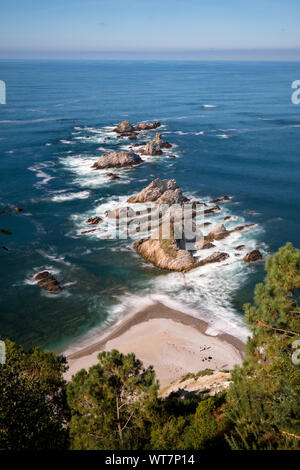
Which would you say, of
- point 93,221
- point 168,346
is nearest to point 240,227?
point 93,221

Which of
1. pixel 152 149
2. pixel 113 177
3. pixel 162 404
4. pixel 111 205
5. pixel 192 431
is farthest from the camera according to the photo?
pixel 152 149

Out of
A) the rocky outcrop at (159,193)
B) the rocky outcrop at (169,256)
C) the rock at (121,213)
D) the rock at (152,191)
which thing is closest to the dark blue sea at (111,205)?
the rocky outcrop at (169,256)

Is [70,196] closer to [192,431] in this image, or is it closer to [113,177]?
[113,177]

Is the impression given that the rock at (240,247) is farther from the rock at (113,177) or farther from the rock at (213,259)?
the rock at (113,177)

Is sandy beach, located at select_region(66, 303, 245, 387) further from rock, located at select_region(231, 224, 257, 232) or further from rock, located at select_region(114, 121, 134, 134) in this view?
rock, located at select_region(114, 121, 134, 134)

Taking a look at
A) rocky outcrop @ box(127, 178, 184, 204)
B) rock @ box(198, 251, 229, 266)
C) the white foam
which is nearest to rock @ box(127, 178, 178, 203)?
rocky outcrop @ box(127, 178, 184, 204)
